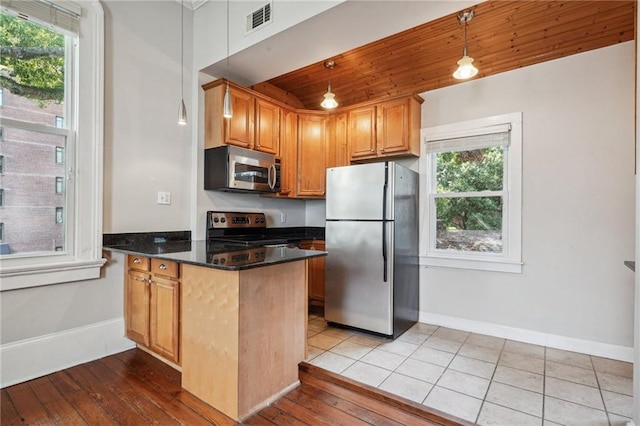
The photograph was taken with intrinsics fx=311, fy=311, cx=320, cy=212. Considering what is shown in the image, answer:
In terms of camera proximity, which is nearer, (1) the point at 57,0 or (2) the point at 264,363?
(2) the point at 264,363

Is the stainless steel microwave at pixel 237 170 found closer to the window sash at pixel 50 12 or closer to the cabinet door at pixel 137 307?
the cabinet door at pixel 137 307

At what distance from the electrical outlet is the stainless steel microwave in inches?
14.8

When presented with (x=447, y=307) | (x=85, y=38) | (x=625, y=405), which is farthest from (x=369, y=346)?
(x=85, y=38)

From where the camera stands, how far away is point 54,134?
2330 mm

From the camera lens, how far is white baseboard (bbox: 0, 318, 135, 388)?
2.11 metres

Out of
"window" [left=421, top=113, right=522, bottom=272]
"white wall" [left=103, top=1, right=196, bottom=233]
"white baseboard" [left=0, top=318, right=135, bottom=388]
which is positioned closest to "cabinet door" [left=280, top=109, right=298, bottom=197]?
"white wall" [left=103, top=1, right=196, bottom=233]

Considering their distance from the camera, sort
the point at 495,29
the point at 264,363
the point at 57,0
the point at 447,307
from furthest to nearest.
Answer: the point at 447,307
the point at 495,29
the point at 57,0
the point at 264,363

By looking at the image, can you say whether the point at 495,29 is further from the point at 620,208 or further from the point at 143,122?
the point at 143,122

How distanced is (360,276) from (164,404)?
186 cm

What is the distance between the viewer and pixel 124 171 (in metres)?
2.67

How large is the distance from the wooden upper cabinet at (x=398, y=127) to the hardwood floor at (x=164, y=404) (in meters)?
2.37

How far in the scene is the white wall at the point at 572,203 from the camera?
259cm

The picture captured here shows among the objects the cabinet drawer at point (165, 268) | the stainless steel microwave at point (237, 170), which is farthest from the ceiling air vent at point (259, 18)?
the cabinet drawer at point (165, 268)

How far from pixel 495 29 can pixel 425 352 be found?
9.09 feet
